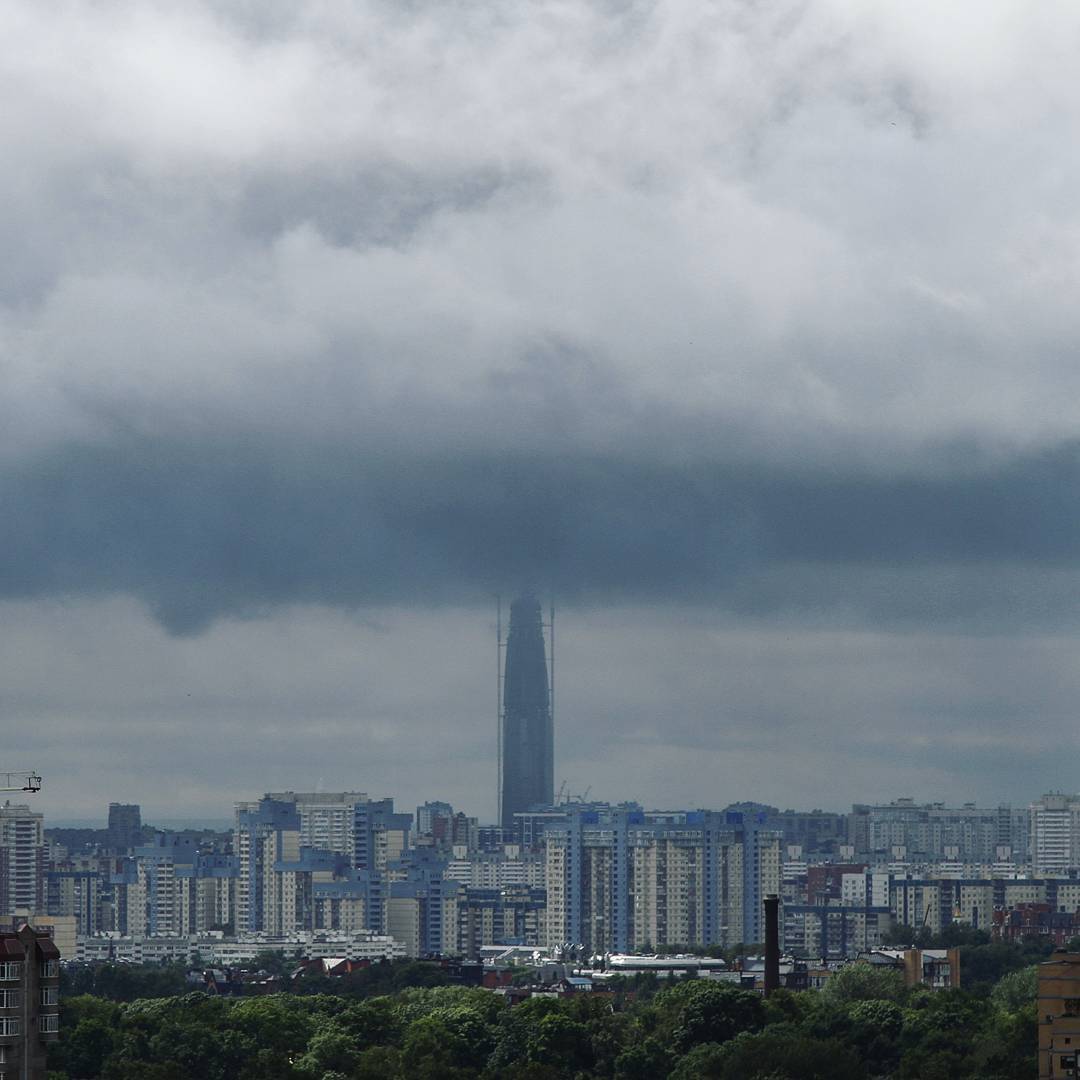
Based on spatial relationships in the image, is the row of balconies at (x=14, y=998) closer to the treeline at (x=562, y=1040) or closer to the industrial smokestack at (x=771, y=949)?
the treeline at (x=562, y=1040)

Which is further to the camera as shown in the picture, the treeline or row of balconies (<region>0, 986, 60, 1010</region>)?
the treeline

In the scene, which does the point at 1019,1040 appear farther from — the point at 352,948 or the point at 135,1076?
the point at 352,948

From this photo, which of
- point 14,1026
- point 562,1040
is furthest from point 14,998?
point 562,1040

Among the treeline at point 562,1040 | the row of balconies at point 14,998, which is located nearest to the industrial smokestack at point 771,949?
the treeline at point 562,1040

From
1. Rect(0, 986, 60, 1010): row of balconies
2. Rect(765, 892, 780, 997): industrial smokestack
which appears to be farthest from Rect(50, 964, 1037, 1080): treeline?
Rect(0, 986, 60, 1010): row of balconies

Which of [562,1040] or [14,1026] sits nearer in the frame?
[14,1026]

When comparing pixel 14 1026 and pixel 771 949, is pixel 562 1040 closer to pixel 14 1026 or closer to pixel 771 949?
pixel 771 949

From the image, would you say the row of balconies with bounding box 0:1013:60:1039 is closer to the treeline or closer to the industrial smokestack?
A: the treeline

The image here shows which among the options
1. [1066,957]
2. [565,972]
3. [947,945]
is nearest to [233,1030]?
[1066,957]
